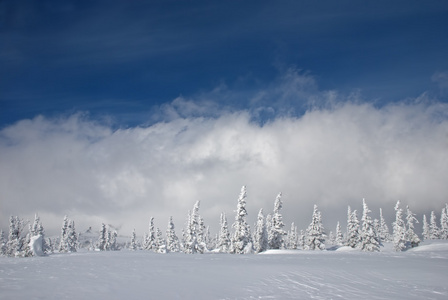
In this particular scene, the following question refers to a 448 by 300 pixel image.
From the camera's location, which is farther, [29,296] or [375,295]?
[375,295]

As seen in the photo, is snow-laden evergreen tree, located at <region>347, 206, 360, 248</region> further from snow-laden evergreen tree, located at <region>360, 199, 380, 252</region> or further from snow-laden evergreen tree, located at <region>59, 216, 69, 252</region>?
snow-laden evergreen tree, located at <region>59, 216, 69, 252</region>

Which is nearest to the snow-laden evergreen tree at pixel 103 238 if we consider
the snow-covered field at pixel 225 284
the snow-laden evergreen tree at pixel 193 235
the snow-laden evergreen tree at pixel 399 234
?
the snow-laden evergreen tree at pixel 193 235

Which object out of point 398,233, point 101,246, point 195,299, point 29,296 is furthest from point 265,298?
point 101,246

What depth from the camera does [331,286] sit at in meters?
19.5

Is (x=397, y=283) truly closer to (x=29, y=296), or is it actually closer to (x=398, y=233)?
(x=29, y=296)

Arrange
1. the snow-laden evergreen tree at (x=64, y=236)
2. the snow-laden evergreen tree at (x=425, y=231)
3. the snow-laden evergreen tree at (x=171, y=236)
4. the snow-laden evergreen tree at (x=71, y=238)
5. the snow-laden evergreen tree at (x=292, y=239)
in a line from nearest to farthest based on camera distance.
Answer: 1. the snow-laden evergreen tree at (x=171, y=236)
2. the snow-laden evergreen tree at (x=71, y=238)
3. the snow-laden evergreen tree at (x=64, y=236)
4. the snow-laden evergreen tree at (x=425, y=231)
5. the snow-laden evergreen tree at (x=292, y=239)

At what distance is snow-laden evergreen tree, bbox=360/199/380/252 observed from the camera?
74875mm

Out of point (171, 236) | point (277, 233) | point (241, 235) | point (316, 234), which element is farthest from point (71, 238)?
point (316, 234)

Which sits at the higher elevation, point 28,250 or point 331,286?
point 331,286

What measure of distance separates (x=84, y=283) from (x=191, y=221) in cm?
6048

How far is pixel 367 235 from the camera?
75.6 m

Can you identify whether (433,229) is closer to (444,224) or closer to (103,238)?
(444,224)

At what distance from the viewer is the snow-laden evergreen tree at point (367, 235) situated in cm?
7488

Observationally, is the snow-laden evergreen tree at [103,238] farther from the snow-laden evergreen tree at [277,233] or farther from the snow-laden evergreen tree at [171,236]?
the snow-laden evergreen tree at [277,233]
